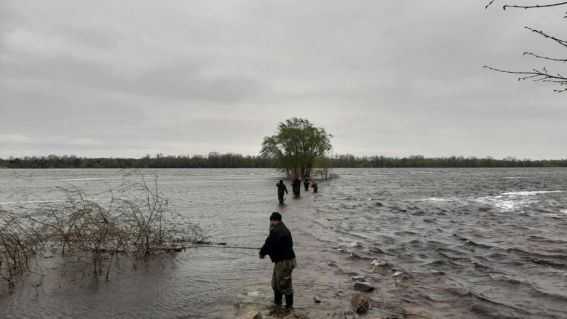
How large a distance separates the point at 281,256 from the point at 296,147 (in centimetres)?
7041

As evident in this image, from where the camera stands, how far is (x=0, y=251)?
1279 cm

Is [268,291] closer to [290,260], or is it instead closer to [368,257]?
[290,260]

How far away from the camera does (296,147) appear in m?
79.3

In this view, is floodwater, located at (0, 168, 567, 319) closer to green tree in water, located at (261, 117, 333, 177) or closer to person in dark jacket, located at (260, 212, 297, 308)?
person in dark jacket, located at (260, 212, 297, 308)

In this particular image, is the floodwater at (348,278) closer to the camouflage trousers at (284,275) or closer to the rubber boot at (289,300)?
the rubber boot at (289,300)

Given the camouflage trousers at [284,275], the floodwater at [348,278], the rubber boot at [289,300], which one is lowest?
the floodwater at [348,278]

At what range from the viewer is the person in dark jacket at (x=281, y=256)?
357 inches

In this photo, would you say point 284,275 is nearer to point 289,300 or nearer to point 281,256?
point 281,256

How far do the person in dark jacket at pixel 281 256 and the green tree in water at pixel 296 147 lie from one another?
224 ft

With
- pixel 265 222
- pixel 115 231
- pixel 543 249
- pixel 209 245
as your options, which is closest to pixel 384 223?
pixel 265 222

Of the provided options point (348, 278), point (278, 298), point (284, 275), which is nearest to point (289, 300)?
point (278, 298)

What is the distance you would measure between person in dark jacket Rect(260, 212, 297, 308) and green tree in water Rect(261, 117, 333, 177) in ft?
224

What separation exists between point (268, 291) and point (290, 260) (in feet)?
5.52

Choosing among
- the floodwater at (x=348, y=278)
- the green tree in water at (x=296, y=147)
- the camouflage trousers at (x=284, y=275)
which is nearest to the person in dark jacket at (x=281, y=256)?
the camouflage trousers at (x=284, y=275)
